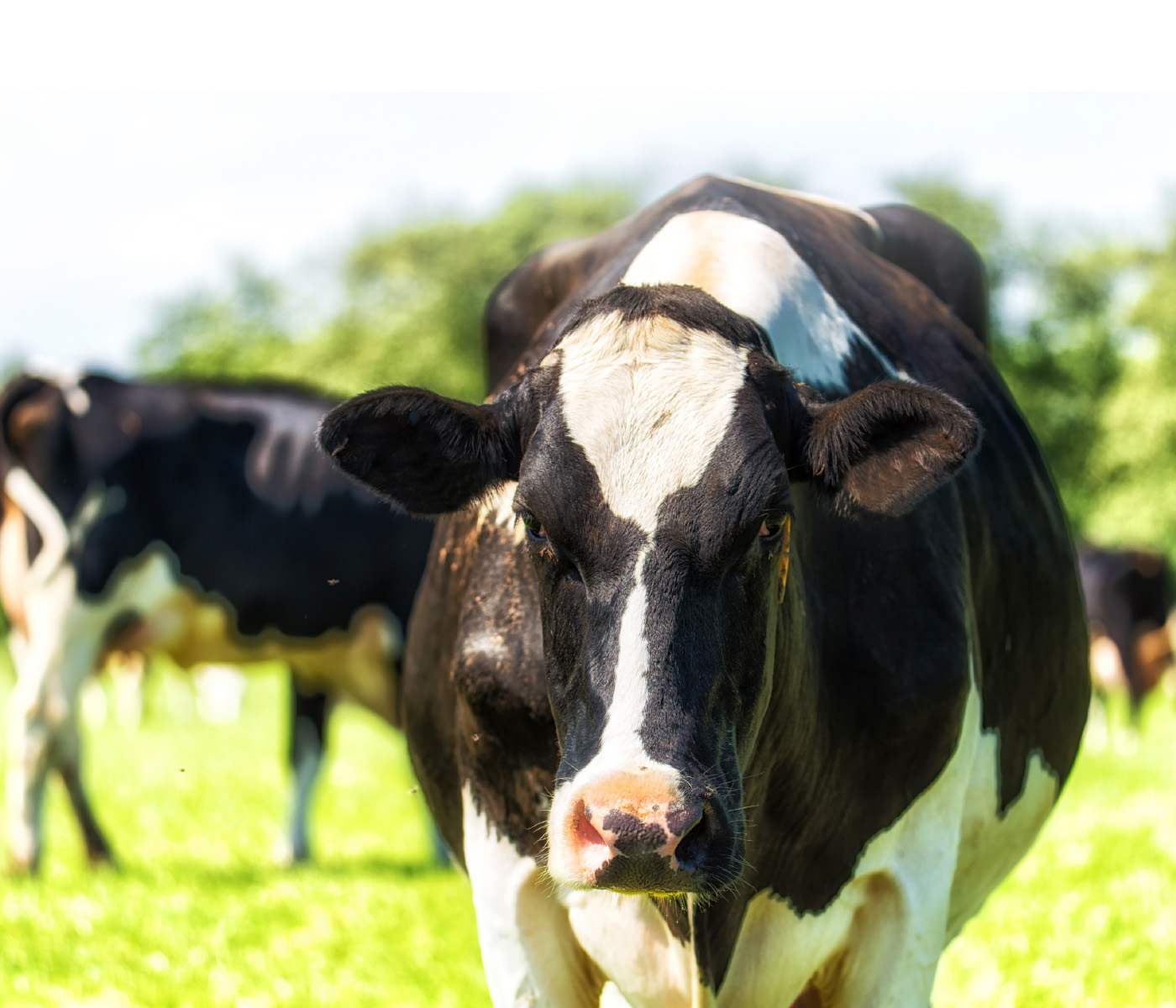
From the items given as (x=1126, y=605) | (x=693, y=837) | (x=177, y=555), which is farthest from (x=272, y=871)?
(x=1126, y=605)

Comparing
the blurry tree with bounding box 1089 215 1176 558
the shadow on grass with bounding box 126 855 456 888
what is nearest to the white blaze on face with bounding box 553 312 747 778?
the shadow on grass with bounding box 126 855 456 888

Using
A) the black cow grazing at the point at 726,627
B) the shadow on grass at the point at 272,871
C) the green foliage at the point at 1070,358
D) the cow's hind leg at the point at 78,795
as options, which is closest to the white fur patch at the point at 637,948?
the black cow grazing at the point at 726,627

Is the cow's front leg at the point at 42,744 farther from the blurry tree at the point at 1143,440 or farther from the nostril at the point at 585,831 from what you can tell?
the blurry tree at the point at 1143,440

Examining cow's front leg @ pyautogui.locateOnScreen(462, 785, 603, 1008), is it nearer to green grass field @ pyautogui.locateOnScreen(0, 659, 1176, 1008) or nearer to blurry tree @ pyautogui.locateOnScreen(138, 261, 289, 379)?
green grass field @ pyautogui.locateOnScreen(0, 659, 1176, 1008)

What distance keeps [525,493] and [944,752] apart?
116 centimetres

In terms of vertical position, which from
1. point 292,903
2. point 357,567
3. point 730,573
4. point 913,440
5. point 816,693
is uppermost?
point 913,440

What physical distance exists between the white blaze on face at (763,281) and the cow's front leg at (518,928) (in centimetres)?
123

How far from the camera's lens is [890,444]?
8.87ft

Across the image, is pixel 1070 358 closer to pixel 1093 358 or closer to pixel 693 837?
pixel 1093 358

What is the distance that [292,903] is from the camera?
705cm

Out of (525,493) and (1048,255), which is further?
(1048,255)

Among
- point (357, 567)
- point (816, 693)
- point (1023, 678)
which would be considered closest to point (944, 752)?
point (816, 693)

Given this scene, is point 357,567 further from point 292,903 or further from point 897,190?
point 897,190

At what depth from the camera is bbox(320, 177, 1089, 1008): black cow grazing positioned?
Result: 7.98ft
